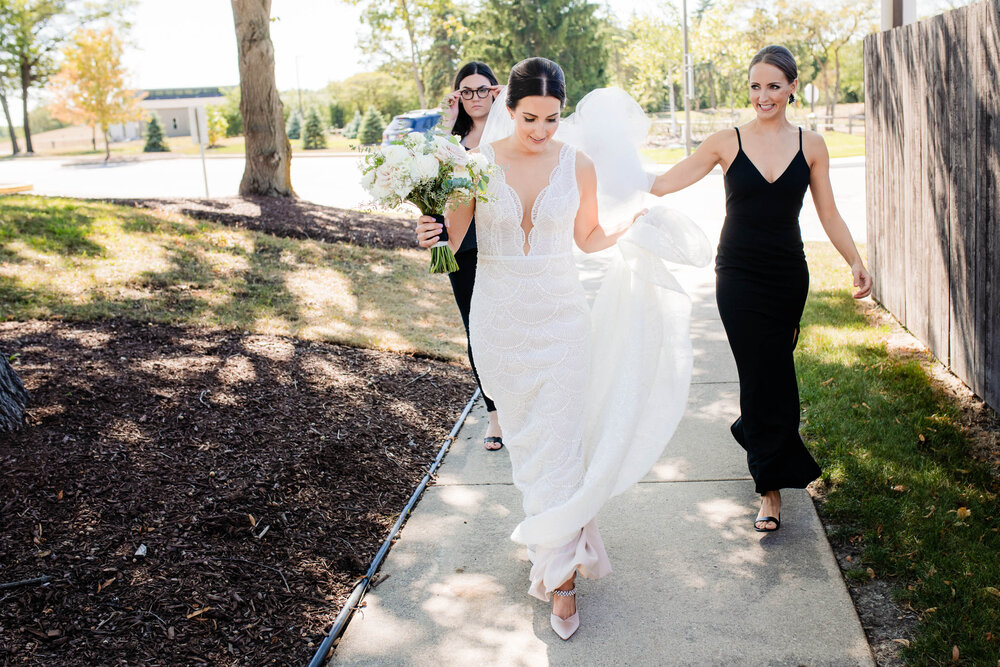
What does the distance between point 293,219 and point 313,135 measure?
43.2 m

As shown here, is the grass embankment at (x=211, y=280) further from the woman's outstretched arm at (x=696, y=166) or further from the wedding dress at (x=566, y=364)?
the wedding dress at (x=566, y=364)

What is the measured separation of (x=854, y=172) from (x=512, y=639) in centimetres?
2202

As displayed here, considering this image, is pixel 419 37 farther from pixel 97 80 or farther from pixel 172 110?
pixel 172 110

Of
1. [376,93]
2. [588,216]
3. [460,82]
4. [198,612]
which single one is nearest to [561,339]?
[588,216]

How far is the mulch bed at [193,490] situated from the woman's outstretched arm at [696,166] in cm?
233

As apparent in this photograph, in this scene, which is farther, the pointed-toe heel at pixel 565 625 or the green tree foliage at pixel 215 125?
the green tree foliage at pixel 215 125

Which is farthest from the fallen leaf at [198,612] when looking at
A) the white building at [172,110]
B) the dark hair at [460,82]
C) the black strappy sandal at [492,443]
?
the white building at [172,110]

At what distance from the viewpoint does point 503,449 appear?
225 inches

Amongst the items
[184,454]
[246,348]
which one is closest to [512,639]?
[184,454]

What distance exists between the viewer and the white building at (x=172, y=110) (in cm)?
8000

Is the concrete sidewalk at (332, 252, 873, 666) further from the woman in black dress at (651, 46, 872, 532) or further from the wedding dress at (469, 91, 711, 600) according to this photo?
the woman in black dress at (651, 46, 872, 532)

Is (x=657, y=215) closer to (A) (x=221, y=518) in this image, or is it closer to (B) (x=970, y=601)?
(B) (x=970, y=601)

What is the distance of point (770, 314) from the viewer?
4371mm

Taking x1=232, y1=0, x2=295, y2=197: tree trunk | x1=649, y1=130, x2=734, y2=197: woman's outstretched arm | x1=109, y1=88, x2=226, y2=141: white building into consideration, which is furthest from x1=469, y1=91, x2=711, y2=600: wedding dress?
x1=109, y1=88, x2=226, y2=141: white building
